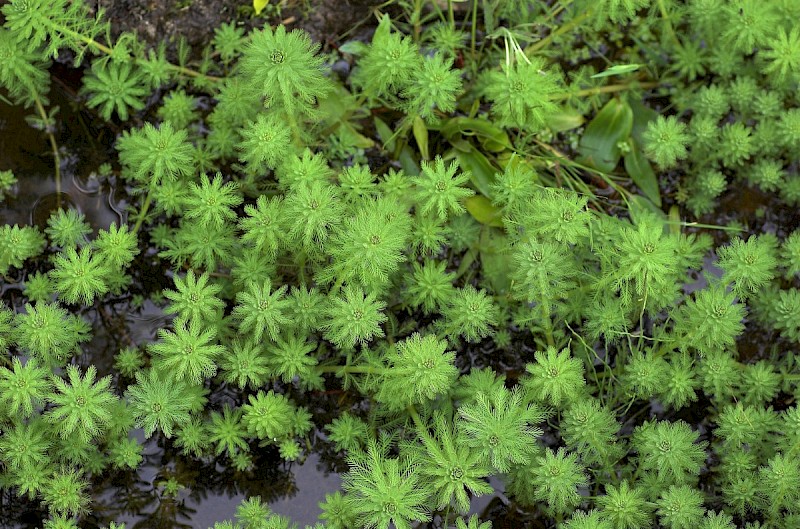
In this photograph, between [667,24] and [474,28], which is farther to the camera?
[667,24]

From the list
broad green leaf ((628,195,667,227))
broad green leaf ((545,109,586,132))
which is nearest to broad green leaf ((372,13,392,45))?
broad green leaf ((545,109,586,132))

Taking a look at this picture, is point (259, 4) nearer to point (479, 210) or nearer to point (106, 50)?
point (106, 50)

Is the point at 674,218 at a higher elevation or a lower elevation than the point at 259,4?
lower

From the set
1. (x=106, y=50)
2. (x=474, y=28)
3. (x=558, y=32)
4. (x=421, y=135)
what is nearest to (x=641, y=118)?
(x=558, y=32)

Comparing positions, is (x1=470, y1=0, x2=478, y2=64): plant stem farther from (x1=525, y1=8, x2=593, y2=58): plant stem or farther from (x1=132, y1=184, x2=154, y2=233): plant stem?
(x1=132, y1=184, x2=154, y2=233): plant stem

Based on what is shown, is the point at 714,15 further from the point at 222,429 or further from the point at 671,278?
the point at 222,429

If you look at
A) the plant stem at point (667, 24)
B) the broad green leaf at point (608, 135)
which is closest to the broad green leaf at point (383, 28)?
the broad green leaf at point (608, 135)
